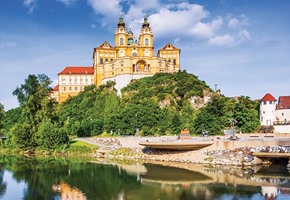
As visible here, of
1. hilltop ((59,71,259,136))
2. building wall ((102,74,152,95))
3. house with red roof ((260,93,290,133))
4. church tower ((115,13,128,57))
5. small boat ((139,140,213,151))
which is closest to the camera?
small boat ((139,140,213,151))

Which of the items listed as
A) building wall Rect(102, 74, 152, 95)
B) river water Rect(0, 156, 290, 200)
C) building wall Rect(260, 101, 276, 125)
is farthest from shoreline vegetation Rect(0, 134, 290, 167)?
building wall Rect(102, 74, 152, 95)

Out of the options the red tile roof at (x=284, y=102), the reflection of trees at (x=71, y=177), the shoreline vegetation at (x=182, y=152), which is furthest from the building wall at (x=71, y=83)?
the red tile roof at (x=284, y=102)

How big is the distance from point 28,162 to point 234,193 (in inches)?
1220

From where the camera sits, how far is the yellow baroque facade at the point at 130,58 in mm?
86938

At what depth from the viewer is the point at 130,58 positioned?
8681cm

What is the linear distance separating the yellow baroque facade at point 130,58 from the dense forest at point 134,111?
325 cm

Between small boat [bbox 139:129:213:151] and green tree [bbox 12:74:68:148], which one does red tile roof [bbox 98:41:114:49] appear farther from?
small boat [bbox 139:129:213:151]

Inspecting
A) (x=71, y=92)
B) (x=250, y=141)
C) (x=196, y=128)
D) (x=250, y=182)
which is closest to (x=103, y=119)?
(x=196, y=128)

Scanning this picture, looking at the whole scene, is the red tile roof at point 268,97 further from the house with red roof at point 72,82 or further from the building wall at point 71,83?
the building wall at point 71,83

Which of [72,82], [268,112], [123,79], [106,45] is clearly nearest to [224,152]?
[268,112]

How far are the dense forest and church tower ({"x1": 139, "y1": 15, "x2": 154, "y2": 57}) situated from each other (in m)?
8.42

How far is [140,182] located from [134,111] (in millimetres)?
34563

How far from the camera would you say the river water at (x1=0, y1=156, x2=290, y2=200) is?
90.9ft

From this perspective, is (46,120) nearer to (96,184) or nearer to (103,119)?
(103,119)
